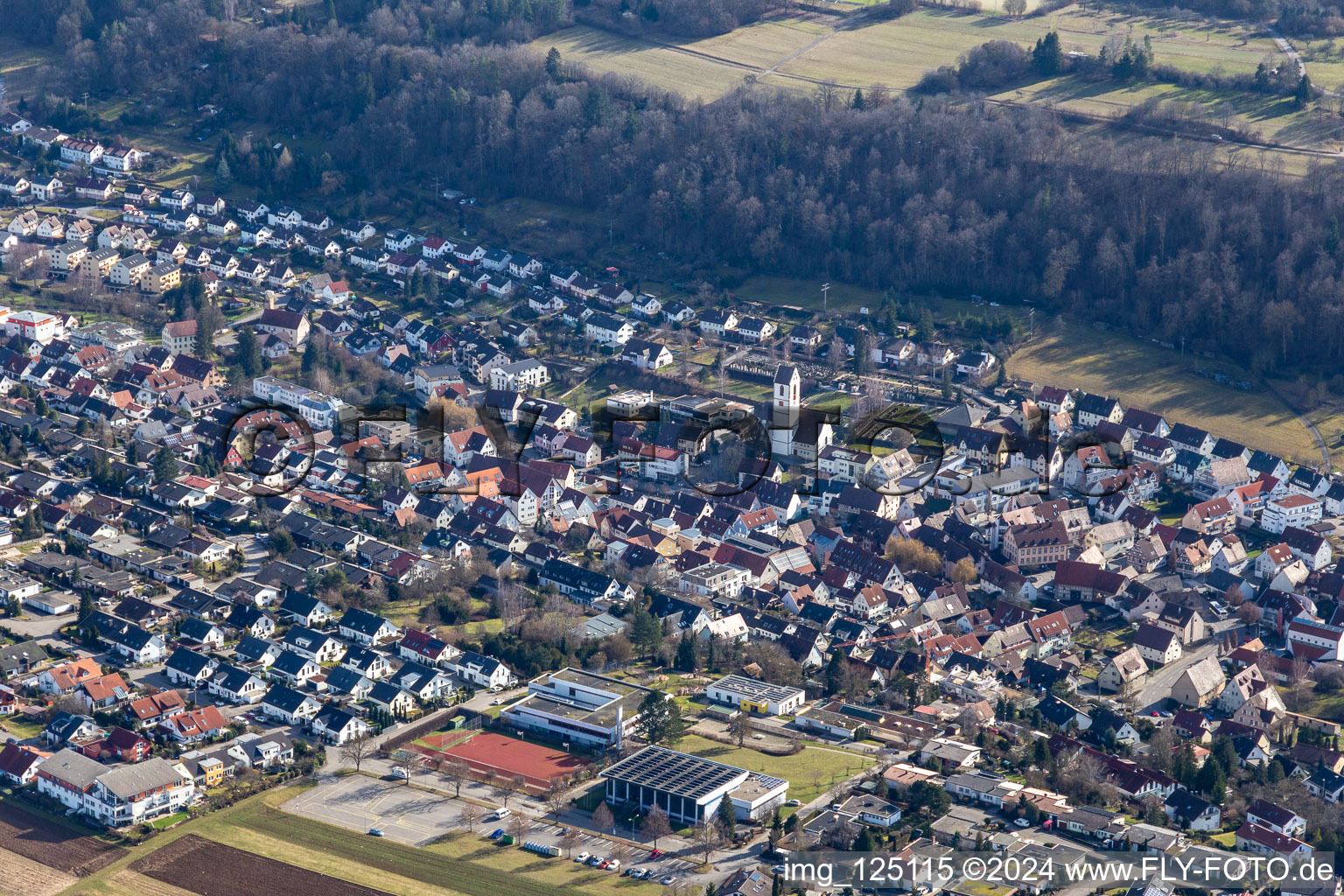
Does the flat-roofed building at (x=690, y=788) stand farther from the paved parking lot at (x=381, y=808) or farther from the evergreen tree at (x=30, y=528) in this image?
the evergreen tree at (x=30, y=528)

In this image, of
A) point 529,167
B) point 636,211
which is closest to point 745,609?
point 636,211

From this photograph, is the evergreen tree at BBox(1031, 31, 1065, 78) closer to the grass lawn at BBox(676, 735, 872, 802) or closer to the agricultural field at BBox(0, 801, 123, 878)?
the grass lawn at BBox(676, 735, 872, 802)

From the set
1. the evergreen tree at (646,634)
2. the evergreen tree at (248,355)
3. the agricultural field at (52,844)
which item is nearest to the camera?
the agricultural field at (52,844)

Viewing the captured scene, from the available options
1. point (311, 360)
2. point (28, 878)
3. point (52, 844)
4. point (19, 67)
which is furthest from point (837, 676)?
point (19, 67)

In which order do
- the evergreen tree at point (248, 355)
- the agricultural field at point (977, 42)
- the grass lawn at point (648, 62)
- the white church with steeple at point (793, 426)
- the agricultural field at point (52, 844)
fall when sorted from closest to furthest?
the agricultural field at point (52, 844) → the white church with steeple at point (793, 426) → the evergreen tree at point (248, 355) → the agricultural field at point (977, 42) → the grass lawn at point (648, 62)

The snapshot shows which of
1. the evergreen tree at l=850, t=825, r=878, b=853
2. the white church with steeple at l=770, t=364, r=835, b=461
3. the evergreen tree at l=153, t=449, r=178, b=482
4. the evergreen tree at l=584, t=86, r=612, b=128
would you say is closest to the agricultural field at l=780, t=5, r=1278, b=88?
the evergreen tree at l=584, t=86, r=612, b=128

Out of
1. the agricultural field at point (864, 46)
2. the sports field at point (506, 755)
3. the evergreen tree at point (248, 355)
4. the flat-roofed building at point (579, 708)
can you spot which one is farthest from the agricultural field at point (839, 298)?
the sports field at point (506, 755)
